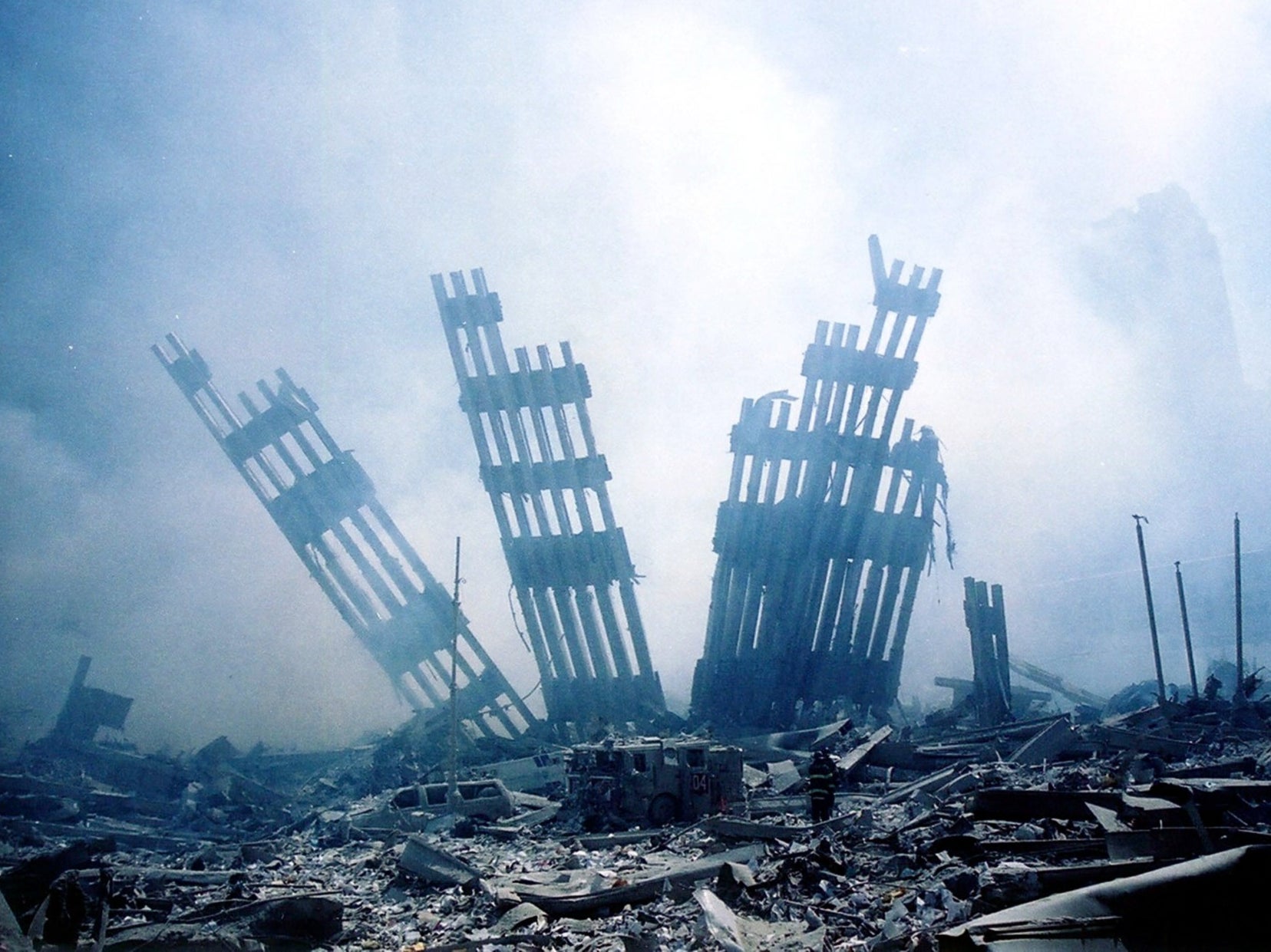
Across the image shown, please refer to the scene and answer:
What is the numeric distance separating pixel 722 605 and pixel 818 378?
5.72 metres

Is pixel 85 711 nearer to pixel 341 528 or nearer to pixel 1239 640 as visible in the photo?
pixel 341 528

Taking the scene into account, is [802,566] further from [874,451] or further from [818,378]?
[818,378]

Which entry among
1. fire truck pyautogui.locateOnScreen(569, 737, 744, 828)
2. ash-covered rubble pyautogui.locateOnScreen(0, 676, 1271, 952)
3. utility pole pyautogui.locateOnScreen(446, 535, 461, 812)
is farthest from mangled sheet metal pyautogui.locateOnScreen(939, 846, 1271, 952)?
utility pole pyautogui.locateOnScreen(446, 535, 461, 812)

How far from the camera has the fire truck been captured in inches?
476

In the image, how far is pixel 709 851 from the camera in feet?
31.1

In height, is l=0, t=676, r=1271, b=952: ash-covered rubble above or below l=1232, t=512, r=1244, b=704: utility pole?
below

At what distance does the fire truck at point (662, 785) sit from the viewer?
12086mm

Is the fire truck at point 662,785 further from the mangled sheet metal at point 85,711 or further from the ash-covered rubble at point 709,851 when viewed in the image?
the mangled sheet metal at point 85,711

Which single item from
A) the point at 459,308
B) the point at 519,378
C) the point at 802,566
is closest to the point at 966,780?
the point at 802,566

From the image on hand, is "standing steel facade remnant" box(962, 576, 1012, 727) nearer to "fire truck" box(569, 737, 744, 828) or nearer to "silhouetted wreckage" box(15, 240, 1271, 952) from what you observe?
"silhouetted wreckage" box(15, 240, 1271, 952)

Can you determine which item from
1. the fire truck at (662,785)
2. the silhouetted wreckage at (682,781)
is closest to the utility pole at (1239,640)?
the silhouetted wreckage at (682,781)

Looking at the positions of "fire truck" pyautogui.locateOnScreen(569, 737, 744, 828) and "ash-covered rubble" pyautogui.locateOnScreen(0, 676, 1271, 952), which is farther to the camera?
"fire truck" pyautogui.locateOnScreen(569, 737, 744, 828)

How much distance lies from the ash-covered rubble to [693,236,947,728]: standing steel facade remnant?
2.09 meters

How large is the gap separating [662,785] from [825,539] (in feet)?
27.5
